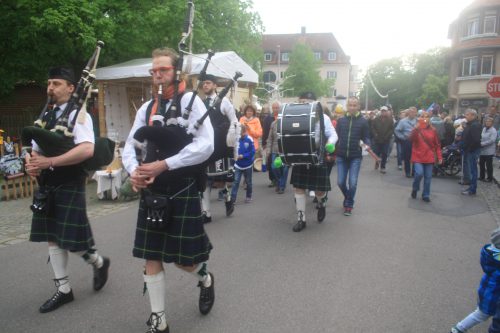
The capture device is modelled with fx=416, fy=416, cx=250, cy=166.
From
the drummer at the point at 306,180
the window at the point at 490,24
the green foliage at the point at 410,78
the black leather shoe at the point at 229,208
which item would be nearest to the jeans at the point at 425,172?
the drummer at the point at 306,180

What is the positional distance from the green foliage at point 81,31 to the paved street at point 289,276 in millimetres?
6066

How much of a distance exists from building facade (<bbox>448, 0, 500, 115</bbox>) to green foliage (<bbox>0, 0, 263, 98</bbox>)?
91.9 ft

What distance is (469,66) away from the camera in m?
36.4

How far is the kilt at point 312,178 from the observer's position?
6.06 metres

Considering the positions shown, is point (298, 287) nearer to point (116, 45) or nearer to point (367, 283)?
point (367, 283)

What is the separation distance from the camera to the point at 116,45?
13.2 m

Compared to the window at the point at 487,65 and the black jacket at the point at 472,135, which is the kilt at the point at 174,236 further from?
the window at the point at 487,65

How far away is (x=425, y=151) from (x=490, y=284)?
5.83 m

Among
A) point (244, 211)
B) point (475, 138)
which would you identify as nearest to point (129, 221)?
point (244, 211)

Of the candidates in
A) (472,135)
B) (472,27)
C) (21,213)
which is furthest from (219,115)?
(472,27)

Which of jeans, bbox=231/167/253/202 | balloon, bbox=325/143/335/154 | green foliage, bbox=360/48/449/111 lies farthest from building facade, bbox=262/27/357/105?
balloon, bbox=325/143/335/154

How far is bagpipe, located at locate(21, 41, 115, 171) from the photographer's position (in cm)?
313

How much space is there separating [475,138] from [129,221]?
7366 millimetres

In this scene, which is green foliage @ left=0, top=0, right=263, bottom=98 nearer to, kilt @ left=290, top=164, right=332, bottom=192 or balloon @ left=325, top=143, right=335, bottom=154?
kilt @ left=290, top=164, right=332, bottom=192
